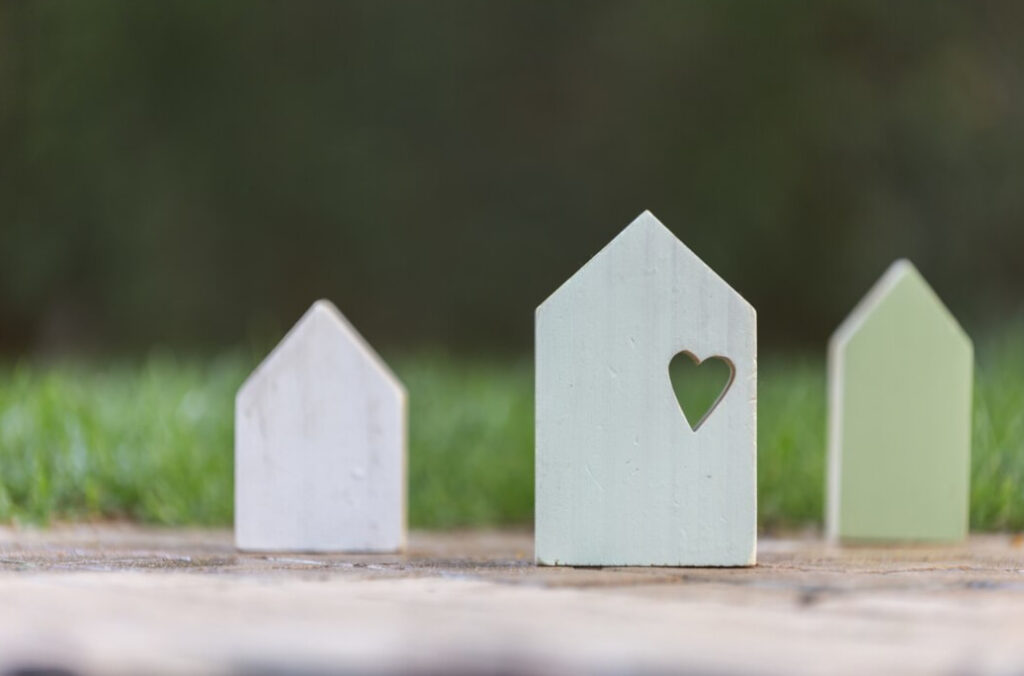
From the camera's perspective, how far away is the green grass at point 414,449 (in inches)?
123

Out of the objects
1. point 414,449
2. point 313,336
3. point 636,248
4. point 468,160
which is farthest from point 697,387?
point 468,160

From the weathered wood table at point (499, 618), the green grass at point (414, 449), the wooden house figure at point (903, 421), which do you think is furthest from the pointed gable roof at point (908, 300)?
the weathered wood table at point (499, 618)

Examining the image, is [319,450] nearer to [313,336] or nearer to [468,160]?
[313,336]

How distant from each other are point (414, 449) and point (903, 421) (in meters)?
1.74

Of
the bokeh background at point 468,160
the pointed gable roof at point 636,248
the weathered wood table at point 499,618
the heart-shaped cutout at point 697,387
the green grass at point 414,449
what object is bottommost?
the weathered wood table at point 499,618

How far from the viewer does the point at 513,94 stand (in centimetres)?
837

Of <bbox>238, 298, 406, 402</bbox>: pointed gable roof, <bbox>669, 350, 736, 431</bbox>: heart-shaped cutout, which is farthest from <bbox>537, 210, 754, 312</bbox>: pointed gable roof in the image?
<bbox>669, 350, 736, 431</bbox>: heart-shaped cutout

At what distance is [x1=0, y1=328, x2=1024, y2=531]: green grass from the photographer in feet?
10.3

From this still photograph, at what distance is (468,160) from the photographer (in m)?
8.16

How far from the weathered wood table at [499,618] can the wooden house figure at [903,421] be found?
34.9 inches

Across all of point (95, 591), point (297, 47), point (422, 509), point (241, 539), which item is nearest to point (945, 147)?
point (297, 47)

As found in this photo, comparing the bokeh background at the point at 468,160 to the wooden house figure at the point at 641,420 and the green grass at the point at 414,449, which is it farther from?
the wooden house figure at the point at 641,420

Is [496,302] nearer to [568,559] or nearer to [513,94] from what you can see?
[513,94]

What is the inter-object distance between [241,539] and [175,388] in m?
2.11
